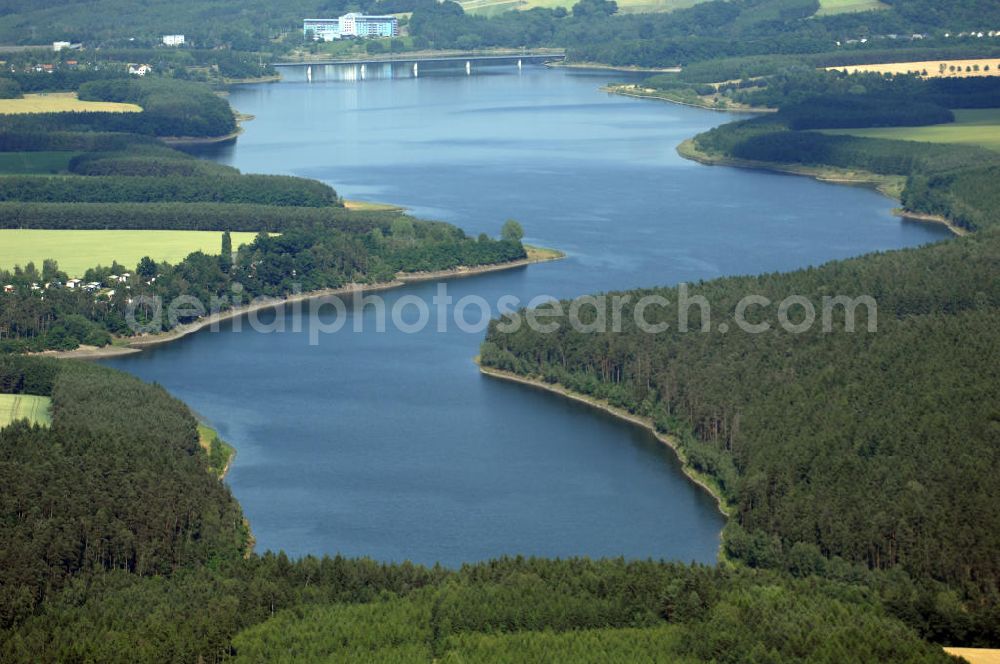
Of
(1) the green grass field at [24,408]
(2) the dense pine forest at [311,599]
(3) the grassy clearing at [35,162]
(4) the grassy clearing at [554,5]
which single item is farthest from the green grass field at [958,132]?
(4) the grassy clearing at [554,5]

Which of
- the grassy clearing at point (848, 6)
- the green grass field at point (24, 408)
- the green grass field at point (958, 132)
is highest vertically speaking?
the grassy clearing at point (848, 6)

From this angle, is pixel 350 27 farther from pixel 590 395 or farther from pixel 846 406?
pixel 846 406

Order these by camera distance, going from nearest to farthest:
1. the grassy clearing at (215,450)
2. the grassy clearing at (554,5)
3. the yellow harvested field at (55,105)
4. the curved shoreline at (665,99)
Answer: the grassy clearing at (215,450) → the yellow harvested field at (55,105) → the curved shoreline at (665,99) → the grassy clearing at (554,5)

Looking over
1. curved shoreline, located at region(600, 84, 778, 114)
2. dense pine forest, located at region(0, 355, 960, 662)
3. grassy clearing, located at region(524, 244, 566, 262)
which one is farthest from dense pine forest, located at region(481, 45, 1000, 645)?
curved shoreline, located at region(600, 84, 778, 114)
